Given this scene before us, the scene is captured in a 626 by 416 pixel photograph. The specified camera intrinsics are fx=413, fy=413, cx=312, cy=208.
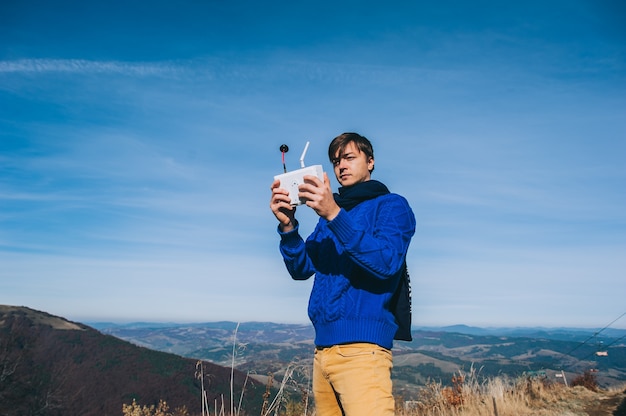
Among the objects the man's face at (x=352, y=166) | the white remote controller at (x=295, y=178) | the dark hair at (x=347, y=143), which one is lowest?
the white remote controller at (x=295, y=178)

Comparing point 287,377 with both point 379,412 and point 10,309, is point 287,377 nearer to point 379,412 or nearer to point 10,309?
point 379,412

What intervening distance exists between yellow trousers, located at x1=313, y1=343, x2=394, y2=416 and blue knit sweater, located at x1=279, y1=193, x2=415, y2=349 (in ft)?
0.14

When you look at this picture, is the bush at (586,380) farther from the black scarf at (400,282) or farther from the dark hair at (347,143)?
the dark hair at (347,143)

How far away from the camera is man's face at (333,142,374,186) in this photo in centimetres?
227

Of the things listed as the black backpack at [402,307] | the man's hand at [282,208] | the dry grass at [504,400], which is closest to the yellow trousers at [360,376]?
the black backpack at [402,307]

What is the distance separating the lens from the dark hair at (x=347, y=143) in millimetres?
2291

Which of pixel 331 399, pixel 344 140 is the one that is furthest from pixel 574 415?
pixel 344 140

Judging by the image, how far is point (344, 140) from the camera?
7.57 feet

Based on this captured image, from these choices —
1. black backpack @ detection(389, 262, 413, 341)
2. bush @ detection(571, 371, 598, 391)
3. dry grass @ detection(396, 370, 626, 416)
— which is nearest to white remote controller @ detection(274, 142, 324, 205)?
black backpack @ detection(389, 262, 413, 341)

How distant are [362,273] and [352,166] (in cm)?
63

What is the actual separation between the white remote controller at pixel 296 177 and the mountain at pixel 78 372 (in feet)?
155

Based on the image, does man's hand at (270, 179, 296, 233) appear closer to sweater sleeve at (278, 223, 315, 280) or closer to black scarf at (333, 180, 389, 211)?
sweater sleeve at (278, 223, 315, 280)

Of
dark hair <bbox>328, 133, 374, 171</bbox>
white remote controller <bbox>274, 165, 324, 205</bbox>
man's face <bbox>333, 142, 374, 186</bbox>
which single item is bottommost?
white remote controller <bbox>274, 165, 324, 205</bbox>

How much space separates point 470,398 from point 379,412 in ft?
15.4
